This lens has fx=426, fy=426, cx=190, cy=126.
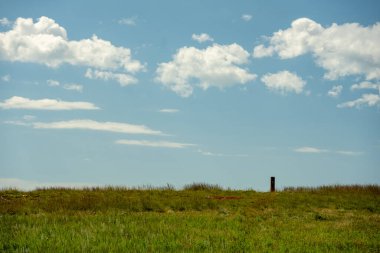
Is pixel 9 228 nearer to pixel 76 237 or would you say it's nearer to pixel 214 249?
pixel 76 237

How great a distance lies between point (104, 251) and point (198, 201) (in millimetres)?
13411

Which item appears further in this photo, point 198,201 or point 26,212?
point 198,201

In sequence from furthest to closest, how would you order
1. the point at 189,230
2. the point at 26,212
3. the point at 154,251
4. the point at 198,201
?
the point at 198,201
the point at 26,212
the point at 189,230
the point at 154,251

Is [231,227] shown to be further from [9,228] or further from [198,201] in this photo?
[198,201]

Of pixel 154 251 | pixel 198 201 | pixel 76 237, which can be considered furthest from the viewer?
pixel 198 201

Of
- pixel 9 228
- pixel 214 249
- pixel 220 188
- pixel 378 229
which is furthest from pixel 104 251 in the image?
pixel 220 188

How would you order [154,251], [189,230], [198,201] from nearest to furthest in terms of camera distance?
1. [154,251]
2. [189,230]
3. [198,201]

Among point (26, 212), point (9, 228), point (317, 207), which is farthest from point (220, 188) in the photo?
point (9, 228)

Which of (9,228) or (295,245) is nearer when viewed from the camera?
(295,245)

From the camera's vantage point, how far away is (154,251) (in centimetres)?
973

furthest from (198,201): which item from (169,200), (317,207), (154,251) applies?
(154,251)

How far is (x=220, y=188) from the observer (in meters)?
32.5

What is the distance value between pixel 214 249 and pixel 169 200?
43.4 feet

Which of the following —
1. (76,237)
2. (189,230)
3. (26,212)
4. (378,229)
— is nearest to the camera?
(76,237)
